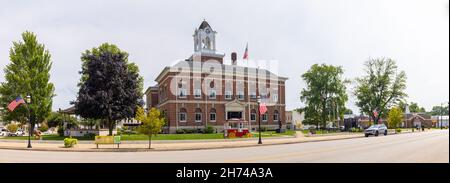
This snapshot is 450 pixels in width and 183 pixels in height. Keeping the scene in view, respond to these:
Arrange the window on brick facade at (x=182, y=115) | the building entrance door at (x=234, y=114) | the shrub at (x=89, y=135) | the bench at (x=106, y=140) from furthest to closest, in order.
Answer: the building entrance door at (x=234, y=114) < the window on brick facade at (x=182, y=115) < the shrub at (x=89, y=135) < the bench at (x=106, y=140)

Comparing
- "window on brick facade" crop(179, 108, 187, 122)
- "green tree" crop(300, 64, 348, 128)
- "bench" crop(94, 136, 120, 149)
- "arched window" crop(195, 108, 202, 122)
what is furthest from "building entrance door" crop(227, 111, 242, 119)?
"bench" crop(94, 136, 120, 149)

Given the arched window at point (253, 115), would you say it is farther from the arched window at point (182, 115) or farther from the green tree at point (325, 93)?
the green tree at point (325, 93)

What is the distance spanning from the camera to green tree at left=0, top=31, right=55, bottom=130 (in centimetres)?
4888

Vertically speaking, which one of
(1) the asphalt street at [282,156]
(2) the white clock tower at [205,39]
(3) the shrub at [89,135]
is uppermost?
(2) the white clock tower at [205,39]

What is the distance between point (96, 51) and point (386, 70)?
58326 mm

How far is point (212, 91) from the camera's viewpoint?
6006 centimetres

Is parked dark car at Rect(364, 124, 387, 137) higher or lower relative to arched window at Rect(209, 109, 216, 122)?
A: lower

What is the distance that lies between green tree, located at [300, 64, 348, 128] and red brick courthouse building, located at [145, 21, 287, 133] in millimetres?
11401

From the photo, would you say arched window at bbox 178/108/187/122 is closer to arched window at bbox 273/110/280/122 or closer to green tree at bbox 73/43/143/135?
green tree at bbox 73/43/143/135

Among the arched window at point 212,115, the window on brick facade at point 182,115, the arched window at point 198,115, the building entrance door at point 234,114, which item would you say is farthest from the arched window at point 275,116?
the window on brick facade at point 182,115

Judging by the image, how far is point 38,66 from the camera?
5031 cm

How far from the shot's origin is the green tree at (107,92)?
39.4 meters

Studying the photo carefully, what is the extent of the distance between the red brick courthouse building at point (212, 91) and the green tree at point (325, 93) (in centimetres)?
1140
